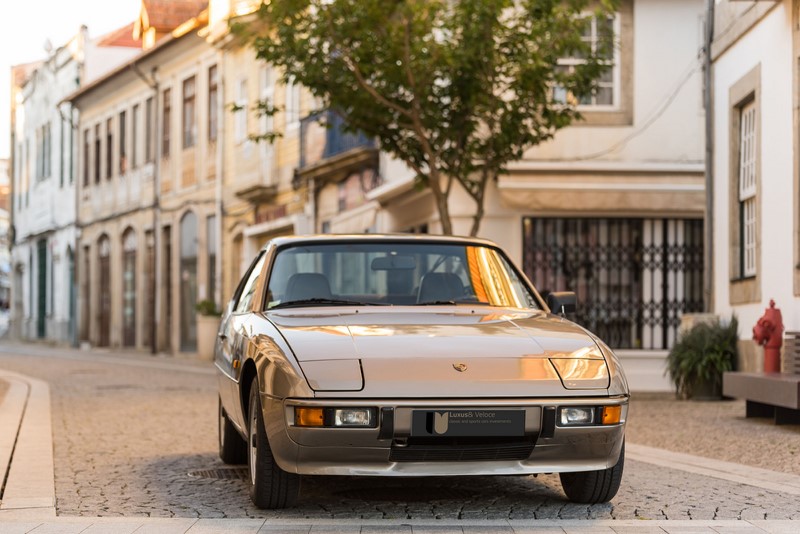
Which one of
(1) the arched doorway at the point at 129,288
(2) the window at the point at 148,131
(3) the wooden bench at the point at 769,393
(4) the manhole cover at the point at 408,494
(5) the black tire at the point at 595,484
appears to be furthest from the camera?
(1) the arched doorway at the point at 129,288

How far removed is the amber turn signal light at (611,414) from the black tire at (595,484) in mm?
328

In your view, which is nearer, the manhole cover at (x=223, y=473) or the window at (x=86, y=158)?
the manhole cover at (x=223, y=473)

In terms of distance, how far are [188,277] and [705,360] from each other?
2351 centimetres

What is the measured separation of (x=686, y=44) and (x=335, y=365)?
53.9ft

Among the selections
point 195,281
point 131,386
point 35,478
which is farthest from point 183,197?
point 35,478

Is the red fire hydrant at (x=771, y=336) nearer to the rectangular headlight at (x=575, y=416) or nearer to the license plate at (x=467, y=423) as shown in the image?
the rectangular headlight at (x=575, y=416)

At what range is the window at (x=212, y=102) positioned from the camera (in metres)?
37.0

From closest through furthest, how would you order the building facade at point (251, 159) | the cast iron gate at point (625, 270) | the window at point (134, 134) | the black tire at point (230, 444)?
the black tire at point (230, 444) < the cast iron gate at point (625, 270) < the building facade at point (251, 159) < the window at point (134, 134)

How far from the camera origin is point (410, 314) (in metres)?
7.70

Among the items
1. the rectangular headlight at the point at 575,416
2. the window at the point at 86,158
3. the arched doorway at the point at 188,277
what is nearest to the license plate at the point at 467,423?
the rectangular headlight at the point at 575,416

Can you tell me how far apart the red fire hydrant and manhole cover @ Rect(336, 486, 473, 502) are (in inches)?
290

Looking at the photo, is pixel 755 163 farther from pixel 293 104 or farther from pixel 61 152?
pixel 61 152

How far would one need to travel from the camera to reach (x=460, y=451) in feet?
21.9

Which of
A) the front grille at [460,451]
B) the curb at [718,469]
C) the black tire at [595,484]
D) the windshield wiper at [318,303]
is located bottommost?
the curb at [718,469]
